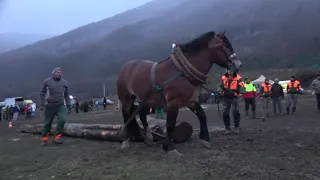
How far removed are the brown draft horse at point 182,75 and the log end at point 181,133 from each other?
0.75 m

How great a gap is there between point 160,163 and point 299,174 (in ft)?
6.94

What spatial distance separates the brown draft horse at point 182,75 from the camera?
664 cm

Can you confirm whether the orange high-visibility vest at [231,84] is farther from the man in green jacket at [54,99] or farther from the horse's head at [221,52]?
the man in green jacket at [54,99]

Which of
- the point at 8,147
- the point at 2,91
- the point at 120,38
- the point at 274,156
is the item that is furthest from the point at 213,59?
the point at 120,38

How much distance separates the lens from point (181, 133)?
25.5ft

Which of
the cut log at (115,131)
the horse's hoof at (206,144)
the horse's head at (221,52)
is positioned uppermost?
the horse's head at (221,52)

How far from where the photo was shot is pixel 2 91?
268 ft

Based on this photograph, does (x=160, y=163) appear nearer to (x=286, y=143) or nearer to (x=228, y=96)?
(x=286, y=143)

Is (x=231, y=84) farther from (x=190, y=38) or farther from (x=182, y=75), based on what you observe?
(x=190, y=38)

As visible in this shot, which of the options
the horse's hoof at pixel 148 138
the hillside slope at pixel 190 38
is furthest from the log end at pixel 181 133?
the hillside slope at pixel 190 38

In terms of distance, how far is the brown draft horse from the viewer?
6.64 meters

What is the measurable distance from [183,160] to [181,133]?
75.4 inches

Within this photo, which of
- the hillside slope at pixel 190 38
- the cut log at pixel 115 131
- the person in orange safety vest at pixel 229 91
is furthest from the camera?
the hillside slope at pixel 190 38

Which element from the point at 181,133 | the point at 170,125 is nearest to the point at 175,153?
the point at 170,125
